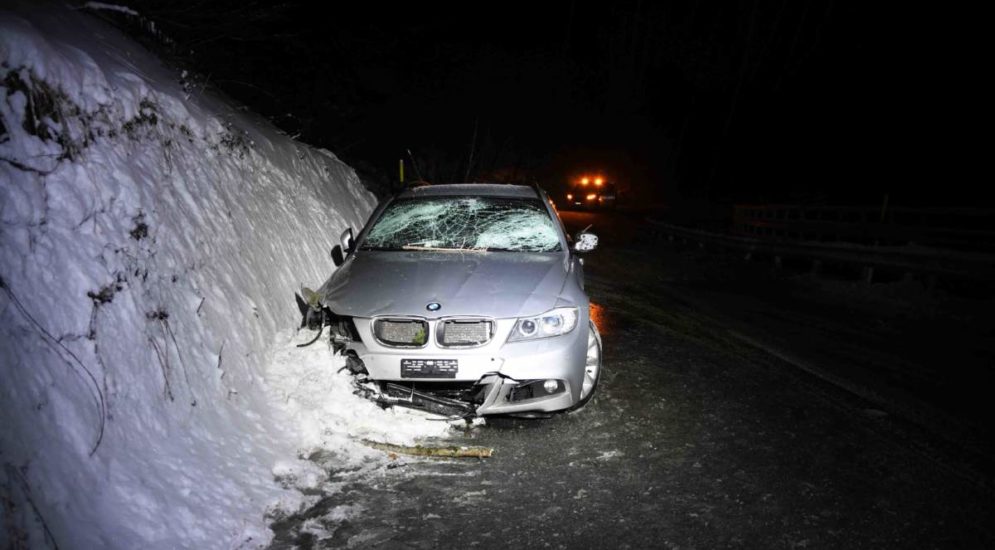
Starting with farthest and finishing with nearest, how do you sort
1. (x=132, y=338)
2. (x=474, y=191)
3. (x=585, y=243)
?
(x=474, y=191) → (x=585, y=243) → (x=132, y=338)

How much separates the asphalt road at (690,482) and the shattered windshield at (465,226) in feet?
4.97

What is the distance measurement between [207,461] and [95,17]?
5.71 metres

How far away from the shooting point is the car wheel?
172 inches

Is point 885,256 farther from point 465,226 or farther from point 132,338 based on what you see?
point 132,338

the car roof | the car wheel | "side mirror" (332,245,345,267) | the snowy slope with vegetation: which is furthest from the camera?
the car roof

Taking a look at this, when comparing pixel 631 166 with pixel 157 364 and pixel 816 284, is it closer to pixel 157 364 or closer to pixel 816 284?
pixel 816 284

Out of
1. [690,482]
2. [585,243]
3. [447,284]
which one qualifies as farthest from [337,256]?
[690,482]

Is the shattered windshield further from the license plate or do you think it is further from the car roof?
the license plate

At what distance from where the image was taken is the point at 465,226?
570cm

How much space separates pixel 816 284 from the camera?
10938 millimetres

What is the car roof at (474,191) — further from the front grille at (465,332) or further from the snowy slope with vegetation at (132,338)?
the front grille at (465,332)

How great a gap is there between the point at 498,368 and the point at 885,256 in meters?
8.94

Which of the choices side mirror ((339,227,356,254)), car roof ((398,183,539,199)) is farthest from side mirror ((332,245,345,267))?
car roof ((398,183,539,199))

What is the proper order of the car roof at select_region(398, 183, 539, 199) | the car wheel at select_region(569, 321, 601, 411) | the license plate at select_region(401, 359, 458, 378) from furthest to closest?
the car roof at select_region(398, 183, 539, 199), the car wheel at select_region(569, 321, 601, 411), the license plate at select_region(401, 359, 458, 378)
